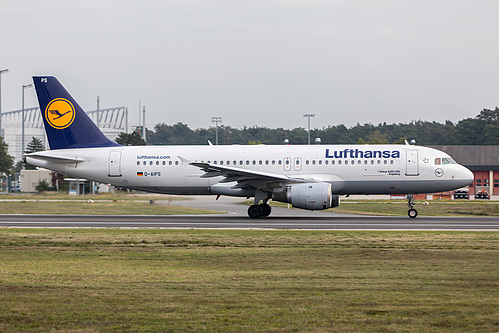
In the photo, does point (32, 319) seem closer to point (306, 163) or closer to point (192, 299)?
point (192, 299)

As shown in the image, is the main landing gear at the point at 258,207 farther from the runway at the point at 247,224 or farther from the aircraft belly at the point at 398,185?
the aircraft belly at the point at 398,185

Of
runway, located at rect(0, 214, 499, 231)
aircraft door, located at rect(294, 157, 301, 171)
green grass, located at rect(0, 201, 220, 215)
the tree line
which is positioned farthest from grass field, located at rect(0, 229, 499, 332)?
the tree line

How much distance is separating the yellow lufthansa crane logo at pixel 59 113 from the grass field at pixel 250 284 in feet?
46.7

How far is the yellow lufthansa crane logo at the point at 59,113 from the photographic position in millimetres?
35688

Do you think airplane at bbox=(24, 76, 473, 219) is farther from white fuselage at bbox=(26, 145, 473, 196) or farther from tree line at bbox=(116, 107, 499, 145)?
tree line at bbox=(116, 107, 499, 145)

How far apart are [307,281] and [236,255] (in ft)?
15.4

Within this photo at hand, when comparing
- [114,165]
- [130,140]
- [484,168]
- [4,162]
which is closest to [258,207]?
[114,165]

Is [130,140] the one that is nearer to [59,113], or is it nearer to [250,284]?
[59,113]

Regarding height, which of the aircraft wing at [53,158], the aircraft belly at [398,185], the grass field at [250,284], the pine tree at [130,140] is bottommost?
the grass field at [250,284]

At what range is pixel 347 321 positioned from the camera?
9977 millimetres

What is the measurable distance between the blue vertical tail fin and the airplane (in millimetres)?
54

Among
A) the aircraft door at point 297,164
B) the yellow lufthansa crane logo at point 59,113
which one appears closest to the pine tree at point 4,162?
the yellow lufthansa crane logo at point 59,113

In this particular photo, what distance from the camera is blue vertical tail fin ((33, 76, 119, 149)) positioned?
35625 millimetres

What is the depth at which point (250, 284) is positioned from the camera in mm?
13250
